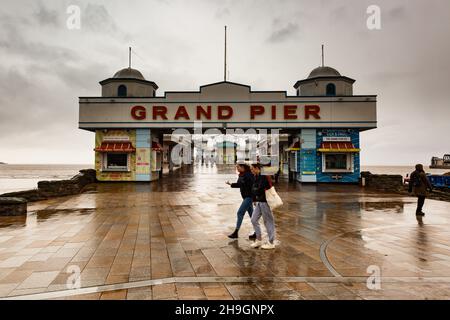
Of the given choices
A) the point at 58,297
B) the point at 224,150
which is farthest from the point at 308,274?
the point at 224,150

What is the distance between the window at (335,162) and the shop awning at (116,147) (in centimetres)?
1721

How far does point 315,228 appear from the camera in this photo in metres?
8.98

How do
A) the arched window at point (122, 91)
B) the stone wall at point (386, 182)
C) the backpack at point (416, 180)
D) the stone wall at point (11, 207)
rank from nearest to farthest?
the stone wall at point (11, 207) → the backpack at point (416, 180) → the stone wall at point (386, 182) → the arched window at point (122, 91)

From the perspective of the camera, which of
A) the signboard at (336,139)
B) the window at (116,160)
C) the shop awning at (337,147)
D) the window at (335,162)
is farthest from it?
the window at (116,160)

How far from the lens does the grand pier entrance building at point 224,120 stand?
2530 centimetres

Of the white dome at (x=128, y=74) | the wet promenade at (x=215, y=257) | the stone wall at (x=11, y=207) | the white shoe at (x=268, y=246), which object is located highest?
the white dome at (x=128, y=74)

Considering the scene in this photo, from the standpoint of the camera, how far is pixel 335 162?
25.7 m

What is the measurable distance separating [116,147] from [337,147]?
19.6m

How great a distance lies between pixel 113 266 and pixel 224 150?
7970 centimetres

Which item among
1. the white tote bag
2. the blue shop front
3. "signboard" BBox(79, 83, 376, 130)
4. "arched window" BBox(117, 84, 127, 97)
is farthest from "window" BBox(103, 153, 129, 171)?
the white tote bag

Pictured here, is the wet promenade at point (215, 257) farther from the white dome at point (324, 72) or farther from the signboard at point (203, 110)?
the white dome at point (324, 72)

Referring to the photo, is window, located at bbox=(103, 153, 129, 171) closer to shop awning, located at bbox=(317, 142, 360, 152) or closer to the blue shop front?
the blue shop front

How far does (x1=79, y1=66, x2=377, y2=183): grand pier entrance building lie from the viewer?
2530 cm

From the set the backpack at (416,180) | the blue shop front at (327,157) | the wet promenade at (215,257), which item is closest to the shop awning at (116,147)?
the wet promenade at (215,257)
